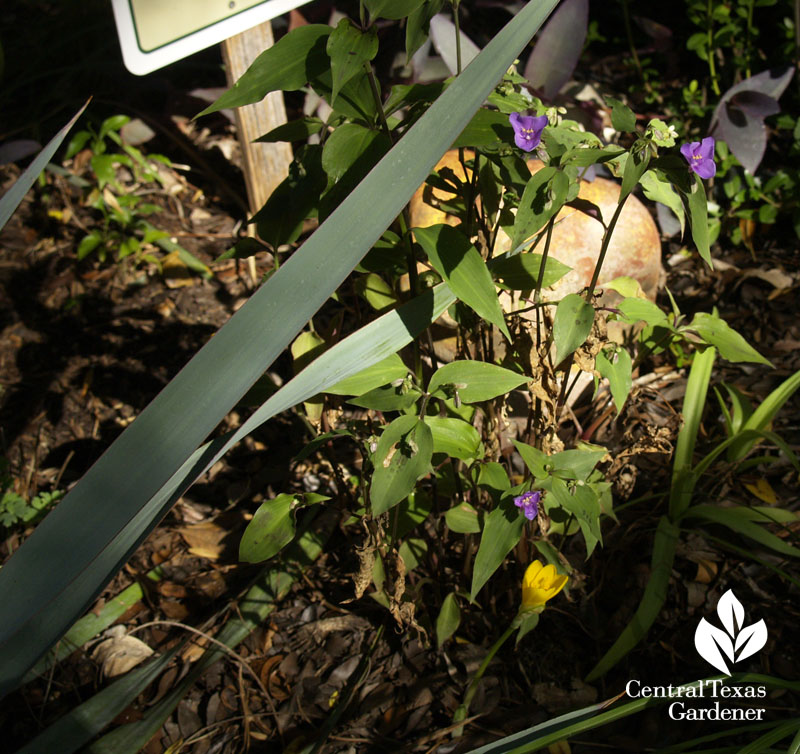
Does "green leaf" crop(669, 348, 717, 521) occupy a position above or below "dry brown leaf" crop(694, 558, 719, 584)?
above

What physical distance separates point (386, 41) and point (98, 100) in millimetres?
1074

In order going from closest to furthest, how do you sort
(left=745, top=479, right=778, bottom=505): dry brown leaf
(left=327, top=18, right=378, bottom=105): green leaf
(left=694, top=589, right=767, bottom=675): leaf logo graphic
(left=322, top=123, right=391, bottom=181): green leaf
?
(left=327, top=18, right=378, bottom=105): green leaf, (left=322, top=123, right=391, bottom=181): green leaf, (left=694, top=589, right=767, bottom=675): leaf logo graphic, (left=745, top=479, right=778, bottom=505): dry brown leaf

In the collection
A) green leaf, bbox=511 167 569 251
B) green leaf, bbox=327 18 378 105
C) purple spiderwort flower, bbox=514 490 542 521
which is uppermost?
green leaf, bbox=327 18 378 105

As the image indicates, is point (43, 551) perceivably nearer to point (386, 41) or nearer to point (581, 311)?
point (581, 311)

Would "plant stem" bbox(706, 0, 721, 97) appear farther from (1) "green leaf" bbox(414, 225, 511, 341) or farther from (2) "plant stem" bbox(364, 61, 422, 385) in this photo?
(1) "green leaf" bbox(414, 225, 511, 341)

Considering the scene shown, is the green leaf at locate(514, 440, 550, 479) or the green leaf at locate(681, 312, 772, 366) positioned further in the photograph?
the green leaf at locate(681, 312, 772, 366)

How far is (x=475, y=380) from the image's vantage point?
927 millimetres

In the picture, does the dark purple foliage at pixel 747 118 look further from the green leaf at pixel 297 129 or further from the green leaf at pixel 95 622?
the green leaf at pixel 95 622

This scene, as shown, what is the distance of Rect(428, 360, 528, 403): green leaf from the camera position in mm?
915

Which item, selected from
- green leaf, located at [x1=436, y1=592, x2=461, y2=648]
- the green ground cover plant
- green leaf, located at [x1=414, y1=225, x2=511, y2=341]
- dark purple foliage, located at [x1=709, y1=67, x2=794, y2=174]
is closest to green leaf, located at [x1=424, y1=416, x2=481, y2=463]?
the green ground cover plant

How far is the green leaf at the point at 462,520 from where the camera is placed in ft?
3.61

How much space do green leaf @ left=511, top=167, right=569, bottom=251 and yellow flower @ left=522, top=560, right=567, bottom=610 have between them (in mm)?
495

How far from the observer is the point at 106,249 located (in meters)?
2.17

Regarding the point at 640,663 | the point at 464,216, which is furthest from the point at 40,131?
the point at 640,663
